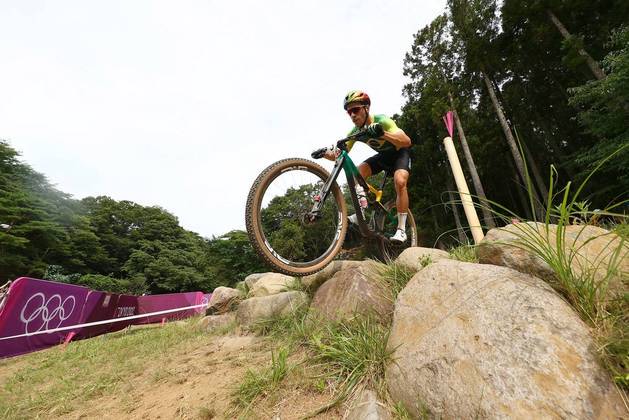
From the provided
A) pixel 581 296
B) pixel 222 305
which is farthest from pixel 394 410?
pixel 222 305

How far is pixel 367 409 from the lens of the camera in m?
1.76

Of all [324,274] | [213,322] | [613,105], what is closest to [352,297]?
[324,274]

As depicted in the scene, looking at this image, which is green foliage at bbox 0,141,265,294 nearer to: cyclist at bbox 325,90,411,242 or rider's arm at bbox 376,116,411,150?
cyclist at bbox 325,90,411,242

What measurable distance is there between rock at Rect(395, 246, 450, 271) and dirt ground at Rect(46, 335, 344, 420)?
1750 millimetres

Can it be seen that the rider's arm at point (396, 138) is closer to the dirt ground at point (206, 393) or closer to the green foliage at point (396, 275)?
the green foliage at point (396, 275)

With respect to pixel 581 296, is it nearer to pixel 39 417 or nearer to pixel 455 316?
pixel 455 316

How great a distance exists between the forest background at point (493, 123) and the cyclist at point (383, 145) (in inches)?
323

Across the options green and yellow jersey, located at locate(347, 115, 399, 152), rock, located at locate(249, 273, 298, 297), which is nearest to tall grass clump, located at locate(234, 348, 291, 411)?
green and yellow jersey, located at locate(347, 115, 399, 152)

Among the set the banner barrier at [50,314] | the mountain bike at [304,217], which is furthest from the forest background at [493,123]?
the banner barrier at [50,314]

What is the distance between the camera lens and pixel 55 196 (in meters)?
33.8

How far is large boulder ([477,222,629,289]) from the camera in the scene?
1.97 meters

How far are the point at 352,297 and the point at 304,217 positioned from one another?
1.09 m

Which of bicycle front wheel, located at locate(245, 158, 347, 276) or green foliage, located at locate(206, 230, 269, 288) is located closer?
bicycle front wheel, located at locate(245, 158, 347, 276)

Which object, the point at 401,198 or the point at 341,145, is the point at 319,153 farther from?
the point at 401,198
